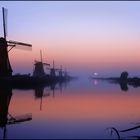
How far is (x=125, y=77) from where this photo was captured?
10619 cm

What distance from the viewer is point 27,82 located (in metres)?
49.6

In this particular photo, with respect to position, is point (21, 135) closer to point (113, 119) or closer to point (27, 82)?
point (113, 119)

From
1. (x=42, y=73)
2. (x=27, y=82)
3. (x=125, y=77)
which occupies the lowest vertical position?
(x=27, y=82)

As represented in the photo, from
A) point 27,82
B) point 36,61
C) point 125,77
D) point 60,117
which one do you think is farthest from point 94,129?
point 125,77

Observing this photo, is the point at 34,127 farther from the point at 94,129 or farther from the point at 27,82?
the point at 27,82

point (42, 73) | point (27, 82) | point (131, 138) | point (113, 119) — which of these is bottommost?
point (131, 138)

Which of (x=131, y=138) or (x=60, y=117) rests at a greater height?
(x=60, y=117)

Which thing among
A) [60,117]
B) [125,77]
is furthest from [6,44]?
[125,77]

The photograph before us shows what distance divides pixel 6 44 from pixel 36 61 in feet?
103

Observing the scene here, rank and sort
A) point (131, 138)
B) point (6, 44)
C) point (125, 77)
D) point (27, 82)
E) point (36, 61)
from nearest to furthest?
point (131, 138) < point (6, 44) < point (27, 82) < point (36, 61) < point (125, 77)

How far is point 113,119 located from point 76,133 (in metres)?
4.16

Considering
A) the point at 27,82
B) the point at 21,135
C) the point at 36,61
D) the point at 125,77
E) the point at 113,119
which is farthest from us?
the point at 125,77

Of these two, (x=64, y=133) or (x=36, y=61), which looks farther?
(x=36, y=61)

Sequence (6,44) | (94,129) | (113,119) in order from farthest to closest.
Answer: (6,44) < (113,119) < (94,129)
